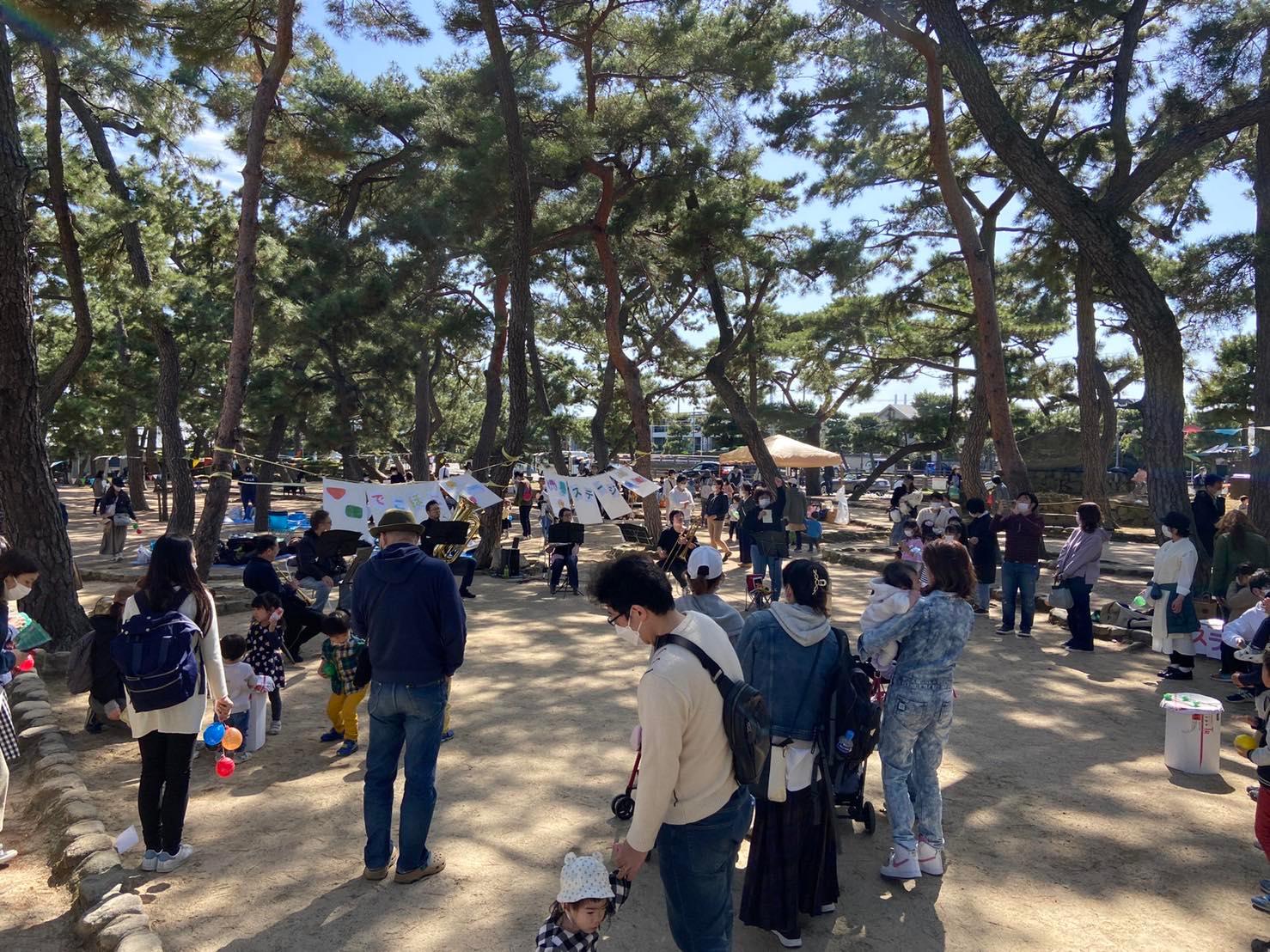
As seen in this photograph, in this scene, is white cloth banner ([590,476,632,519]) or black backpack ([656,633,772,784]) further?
white cloth banner ([590,476,632,519])

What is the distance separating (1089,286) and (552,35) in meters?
10.0

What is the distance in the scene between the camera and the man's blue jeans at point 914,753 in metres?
3.51

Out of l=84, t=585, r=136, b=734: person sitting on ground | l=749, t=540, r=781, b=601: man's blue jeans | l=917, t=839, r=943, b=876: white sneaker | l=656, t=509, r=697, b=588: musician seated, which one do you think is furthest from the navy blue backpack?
l=749, t=540, r=781, b=601: man's blue jeans

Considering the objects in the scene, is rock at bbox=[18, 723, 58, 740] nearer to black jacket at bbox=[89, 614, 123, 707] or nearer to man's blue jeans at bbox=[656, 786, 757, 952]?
black jacket at bbox=[89, 614, 123, 707]

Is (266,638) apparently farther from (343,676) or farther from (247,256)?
(247,256)

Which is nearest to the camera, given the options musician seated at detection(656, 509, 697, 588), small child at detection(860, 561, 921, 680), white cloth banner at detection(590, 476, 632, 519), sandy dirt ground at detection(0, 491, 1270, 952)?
sandy dirt ground at detection(0, 491, 1270, 952)

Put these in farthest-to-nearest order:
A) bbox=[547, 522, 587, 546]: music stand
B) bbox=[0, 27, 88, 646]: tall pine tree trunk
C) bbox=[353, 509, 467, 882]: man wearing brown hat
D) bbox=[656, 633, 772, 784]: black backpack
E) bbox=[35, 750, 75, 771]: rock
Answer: bbox=[547, 522, 587, 546]: music stand
bbox=[0, 27, 88, 646]: tall pine tree trunk
bbox=[35, 750, 75, 771]: rock
bbox=[353, 509, 467, 882]: man wearing brown hat
bbox=[656, 633, 772, 784]: black backpack

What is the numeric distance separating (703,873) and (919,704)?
5.28 ft

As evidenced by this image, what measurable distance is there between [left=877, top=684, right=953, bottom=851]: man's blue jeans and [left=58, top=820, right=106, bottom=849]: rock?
3595mm

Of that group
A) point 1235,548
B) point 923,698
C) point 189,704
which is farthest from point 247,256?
point 1235,548

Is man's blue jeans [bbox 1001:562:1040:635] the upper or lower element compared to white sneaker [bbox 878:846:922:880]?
upper

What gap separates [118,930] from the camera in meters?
2.99

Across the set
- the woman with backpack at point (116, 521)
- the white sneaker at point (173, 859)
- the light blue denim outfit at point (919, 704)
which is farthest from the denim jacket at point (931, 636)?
the woman with backpack at point (116, 521)

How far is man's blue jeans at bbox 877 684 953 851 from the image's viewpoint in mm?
3512
